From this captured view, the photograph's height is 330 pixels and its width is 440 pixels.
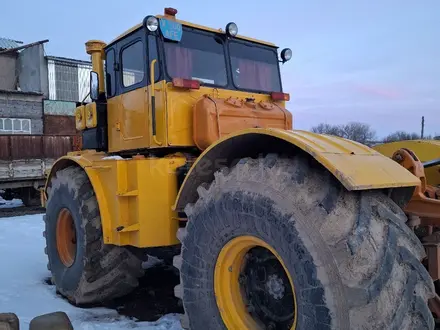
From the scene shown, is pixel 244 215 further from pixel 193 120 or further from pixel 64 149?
pixel 64 149

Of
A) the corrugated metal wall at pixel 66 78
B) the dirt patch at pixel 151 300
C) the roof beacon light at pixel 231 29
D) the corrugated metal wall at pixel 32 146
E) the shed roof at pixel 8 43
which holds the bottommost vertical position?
the dirt patch at pixel 151 300

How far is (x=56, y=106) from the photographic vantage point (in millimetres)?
27141

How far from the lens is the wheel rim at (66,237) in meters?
5.22

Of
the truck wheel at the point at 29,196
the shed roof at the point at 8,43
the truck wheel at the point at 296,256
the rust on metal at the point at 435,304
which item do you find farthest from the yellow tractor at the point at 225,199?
the shed roof at the point at 8,43

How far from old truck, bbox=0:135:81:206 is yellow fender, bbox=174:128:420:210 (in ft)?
41.4

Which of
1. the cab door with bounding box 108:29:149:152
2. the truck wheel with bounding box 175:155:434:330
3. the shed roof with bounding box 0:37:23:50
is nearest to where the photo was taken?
the truck wheel with bounding box 175:155:434:330

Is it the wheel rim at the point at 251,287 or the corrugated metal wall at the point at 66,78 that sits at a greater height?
the corrugated metal wall at the point at 66,78

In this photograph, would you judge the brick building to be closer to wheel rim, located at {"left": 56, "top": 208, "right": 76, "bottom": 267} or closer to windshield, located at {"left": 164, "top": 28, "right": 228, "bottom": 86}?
wheel rim, located at {"left": 56, "top": 208, "right": 76, "bottom": 267}

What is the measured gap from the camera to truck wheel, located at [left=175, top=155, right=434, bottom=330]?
2244 mm

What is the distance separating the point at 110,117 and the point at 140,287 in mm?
2080

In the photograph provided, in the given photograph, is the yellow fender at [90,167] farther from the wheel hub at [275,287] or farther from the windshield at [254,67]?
the wheel hub at [275,287]

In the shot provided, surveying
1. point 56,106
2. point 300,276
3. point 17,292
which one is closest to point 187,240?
point 300,276

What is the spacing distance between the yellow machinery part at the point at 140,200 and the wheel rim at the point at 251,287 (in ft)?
3.14

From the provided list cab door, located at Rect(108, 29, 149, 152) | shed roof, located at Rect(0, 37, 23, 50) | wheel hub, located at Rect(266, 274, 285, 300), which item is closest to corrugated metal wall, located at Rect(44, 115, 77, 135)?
shed roof, located at Rect(0, 37, 23, 50)
